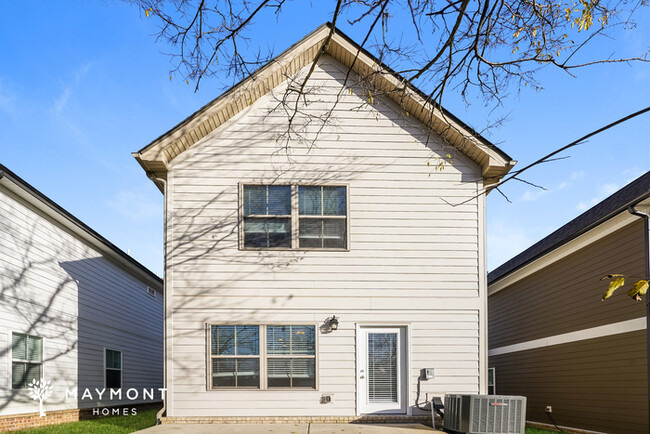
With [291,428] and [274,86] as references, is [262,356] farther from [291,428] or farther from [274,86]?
[274,86]

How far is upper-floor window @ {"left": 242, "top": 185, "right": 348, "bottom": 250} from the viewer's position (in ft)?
31.2

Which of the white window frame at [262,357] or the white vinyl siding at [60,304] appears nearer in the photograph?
the white window frame at [262,357]

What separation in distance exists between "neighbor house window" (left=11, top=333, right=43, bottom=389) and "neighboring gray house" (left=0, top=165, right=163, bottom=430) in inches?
0.7

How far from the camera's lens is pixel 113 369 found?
1366cm

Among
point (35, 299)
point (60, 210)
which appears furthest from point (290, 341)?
point (60, 210)

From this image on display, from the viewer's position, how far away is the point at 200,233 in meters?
9.41

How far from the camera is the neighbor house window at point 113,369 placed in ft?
43.9

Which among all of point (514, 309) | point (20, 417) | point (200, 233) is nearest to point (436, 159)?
point (200, 233)

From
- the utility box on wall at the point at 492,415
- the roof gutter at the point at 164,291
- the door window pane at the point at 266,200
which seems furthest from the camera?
the door window pane at the point at 266,200

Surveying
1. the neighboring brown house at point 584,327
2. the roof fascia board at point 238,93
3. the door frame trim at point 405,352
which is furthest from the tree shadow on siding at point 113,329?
the neighboring brown house at point 584,327

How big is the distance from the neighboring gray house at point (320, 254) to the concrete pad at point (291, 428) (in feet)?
1.02

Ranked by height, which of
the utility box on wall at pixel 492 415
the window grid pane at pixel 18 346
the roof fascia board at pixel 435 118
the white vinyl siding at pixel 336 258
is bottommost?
the utility box on wall at pixel 492 415

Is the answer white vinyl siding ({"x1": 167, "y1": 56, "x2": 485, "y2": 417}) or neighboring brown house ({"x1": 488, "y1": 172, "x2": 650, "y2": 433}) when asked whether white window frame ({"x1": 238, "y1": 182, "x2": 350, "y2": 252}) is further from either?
neighboring brown house ({"x1": 488, "y1": 172, "x2": 650, "y2": 433})

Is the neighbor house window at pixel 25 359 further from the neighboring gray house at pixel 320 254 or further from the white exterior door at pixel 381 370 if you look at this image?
the white exterior door at pixel 381 370
